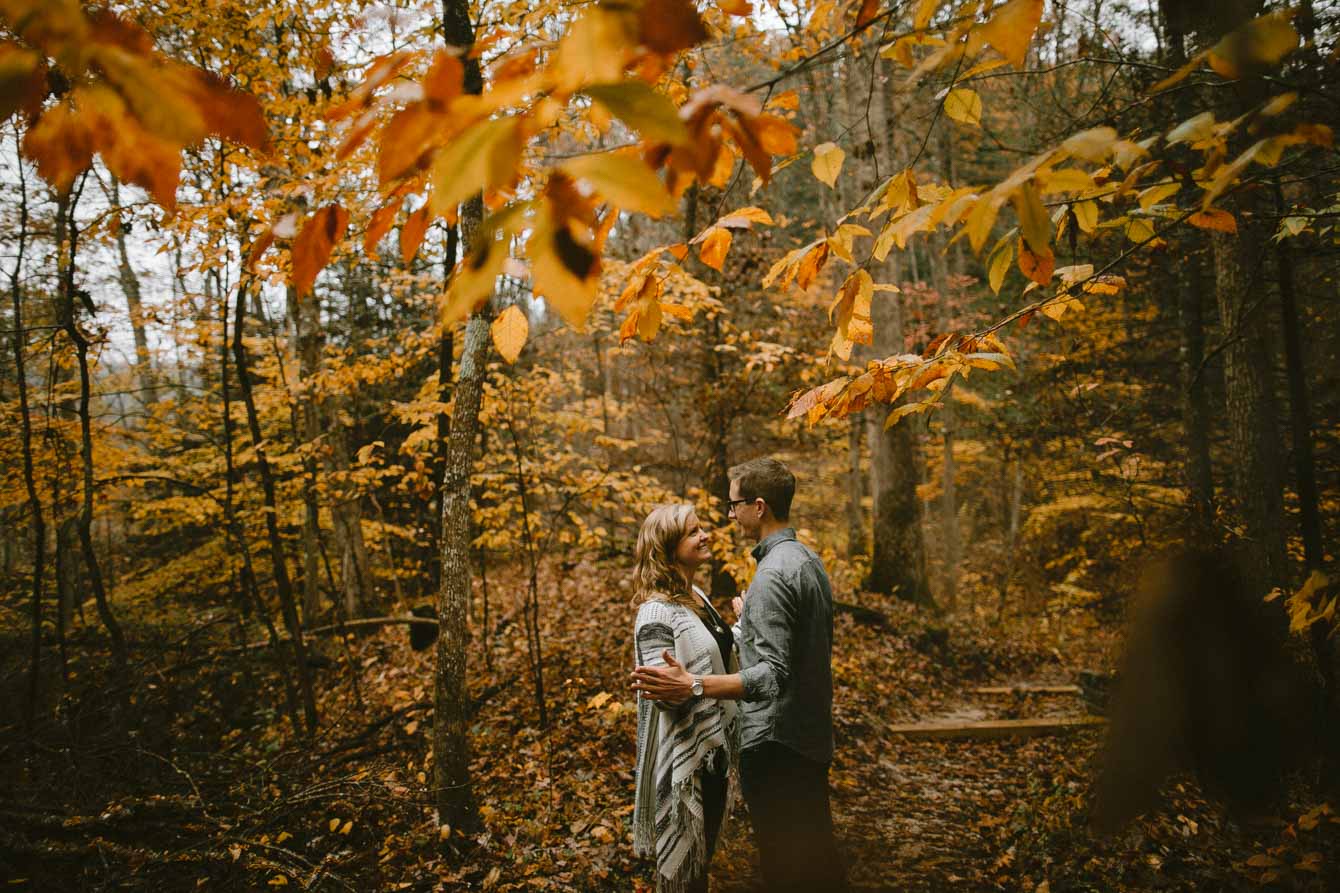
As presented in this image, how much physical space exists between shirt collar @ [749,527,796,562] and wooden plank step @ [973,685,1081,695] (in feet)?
19.5

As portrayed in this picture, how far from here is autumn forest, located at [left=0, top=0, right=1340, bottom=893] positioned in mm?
1025

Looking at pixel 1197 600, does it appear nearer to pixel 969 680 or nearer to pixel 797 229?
pixel 969 680

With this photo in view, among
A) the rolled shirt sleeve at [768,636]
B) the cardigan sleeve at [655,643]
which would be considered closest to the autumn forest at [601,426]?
the rolled shirt sleeve at [768,636]

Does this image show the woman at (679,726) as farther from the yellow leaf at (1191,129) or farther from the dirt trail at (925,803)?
the yellow leaf at (1191,129)

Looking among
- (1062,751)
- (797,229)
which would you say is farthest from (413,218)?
(797,229)

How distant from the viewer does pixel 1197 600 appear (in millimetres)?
4551

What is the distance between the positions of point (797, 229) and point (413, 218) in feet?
72.1

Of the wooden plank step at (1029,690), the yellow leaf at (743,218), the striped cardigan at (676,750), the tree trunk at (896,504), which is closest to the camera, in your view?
the yellow leaf at (743,218)

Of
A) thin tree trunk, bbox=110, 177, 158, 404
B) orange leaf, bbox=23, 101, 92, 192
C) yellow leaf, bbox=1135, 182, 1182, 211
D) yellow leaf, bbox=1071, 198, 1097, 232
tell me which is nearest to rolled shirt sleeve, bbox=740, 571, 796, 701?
yellow leaf, bbox=1071, 198, 1097, 232

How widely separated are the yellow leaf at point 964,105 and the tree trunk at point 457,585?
9.12ft

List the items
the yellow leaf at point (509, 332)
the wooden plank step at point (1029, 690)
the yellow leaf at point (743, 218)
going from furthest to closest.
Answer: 1. the wooden plank step at point (1029, 690)
2. the yellow leaf at point (743, 218)
3. the yellow leaf at point (509, 332)

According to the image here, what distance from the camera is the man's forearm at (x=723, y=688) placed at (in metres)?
2.29

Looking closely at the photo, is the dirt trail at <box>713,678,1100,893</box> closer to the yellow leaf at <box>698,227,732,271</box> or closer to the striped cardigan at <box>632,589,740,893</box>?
the striped cardigan at <box>632,589,740,893</box>

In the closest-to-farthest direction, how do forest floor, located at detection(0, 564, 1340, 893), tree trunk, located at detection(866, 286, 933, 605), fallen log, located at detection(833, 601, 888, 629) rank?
1. forest floor, located at detection(0, 564, 1340, 893)
2. fallen log, located at detection(833, 601, 888, 629)
3. tree trunk, located at detection(866, 286, 933, 605)
